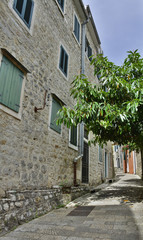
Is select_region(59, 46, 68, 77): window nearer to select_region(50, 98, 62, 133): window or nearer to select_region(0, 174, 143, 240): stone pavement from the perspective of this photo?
select_region(50, 98, 62, 133): window

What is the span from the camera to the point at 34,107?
16.0 ft

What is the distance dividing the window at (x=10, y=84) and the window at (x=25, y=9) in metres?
1.56

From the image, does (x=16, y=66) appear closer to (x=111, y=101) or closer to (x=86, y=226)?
(x=111, y=101)

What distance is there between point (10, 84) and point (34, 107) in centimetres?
104

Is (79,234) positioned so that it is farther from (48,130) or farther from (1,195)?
(48,130)

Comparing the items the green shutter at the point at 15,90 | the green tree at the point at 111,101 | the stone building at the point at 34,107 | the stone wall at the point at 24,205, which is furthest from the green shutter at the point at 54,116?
the stone wall at the point at 24,205

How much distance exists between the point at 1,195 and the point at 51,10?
6.28 meters

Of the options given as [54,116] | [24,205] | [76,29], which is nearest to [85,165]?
[54,116]

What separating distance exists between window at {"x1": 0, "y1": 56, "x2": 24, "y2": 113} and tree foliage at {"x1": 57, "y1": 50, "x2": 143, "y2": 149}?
48.8 inches

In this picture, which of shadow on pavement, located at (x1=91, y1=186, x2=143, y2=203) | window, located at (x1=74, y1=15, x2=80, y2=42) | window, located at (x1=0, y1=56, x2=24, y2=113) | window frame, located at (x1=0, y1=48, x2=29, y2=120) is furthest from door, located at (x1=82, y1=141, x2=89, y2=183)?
window, located at (x1=74, y1=15, x2=80, y2=42)

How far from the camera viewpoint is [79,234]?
3037 millimetres

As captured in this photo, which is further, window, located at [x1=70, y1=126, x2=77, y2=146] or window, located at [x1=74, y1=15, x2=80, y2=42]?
window, located at [x1=74, y1=15, x2=80, y2=42]

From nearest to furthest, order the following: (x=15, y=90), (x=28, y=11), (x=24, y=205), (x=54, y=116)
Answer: (x=24, y=205) → (x=15, y=90) → (x=28, y=11) → (x=54, y=116)

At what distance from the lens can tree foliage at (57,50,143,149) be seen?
4672 mm
